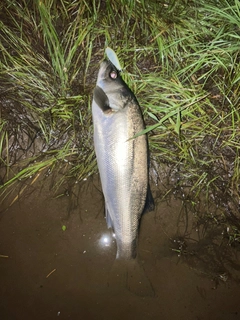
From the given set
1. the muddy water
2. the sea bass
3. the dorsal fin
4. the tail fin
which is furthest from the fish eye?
the tail fin

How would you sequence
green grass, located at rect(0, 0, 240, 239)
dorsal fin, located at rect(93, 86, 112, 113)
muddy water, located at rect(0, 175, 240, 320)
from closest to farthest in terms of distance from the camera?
dorsal fin, located at rect(93, 86, 112, 113)
green grass, located at rect(0, 0, 240, 239)
muddy water, located at rect(0, 175, 240, 320)

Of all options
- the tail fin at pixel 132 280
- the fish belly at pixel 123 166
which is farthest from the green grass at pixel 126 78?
the tail fin at pixel 132 280

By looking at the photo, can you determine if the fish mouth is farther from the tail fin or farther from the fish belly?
the tail fin

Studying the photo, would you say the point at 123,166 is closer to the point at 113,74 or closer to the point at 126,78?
the point at 113,74

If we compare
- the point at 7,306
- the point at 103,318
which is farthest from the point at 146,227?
the point at 7,306

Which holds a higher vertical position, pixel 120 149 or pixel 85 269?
pixel 120 149

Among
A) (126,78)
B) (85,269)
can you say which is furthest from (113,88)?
(85,269)

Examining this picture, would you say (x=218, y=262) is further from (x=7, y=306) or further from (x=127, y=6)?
(x=127, y=6)
